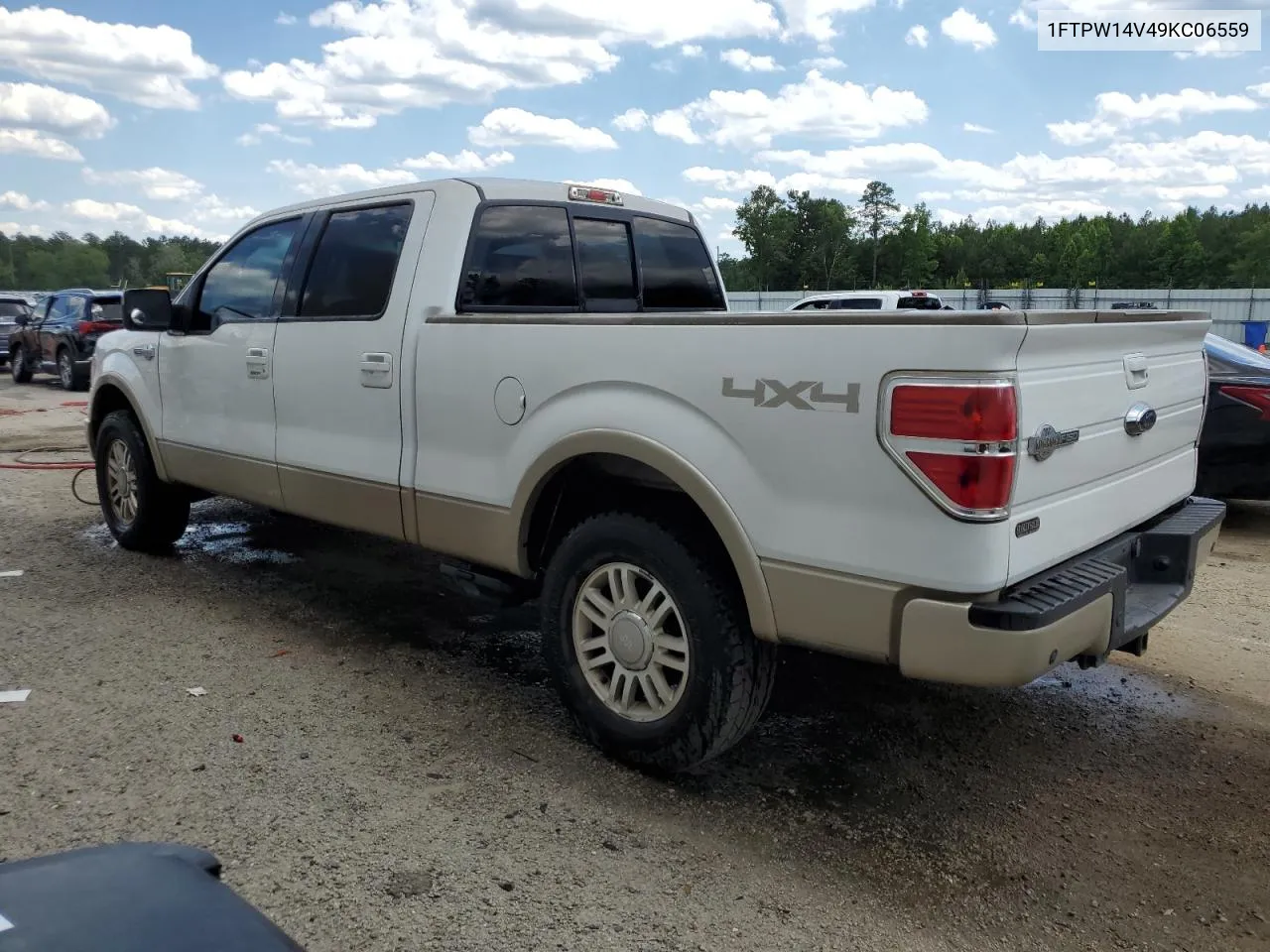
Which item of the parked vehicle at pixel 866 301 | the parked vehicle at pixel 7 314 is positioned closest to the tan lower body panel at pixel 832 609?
the parked vehicle at pixel 866 301

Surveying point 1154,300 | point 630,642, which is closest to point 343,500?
point 630,642

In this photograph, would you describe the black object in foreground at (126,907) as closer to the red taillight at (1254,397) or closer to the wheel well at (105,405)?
the wheel well at (105,405)

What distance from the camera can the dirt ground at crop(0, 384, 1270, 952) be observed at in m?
2.69

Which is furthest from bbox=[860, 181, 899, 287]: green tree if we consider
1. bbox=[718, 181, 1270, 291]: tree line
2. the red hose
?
the red hose

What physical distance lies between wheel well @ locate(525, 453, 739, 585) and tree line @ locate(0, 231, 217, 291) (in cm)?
9549

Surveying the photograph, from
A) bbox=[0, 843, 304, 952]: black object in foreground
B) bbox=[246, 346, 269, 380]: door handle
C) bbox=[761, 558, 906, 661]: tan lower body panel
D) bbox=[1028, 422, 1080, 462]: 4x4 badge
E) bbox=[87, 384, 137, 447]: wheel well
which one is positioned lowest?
bbox=[761, 558, 906, 661]: tan lower body panel

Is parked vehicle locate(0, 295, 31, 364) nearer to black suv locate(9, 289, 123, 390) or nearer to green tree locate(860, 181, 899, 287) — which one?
black suv locate(9, 289, 123, 390)

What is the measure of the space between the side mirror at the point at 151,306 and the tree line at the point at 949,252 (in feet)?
243

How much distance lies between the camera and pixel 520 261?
4352 mm

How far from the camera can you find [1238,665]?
4.57 m

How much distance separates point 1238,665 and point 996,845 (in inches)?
88.8

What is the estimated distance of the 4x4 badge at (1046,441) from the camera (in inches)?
102

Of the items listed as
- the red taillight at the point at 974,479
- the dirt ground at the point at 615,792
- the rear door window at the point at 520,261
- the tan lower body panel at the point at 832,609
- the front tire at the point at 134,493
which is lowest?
the dirt ground at the point at 615,792

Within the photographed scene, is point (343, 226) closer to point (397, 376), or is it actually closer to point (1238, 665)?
point (397, 376)
